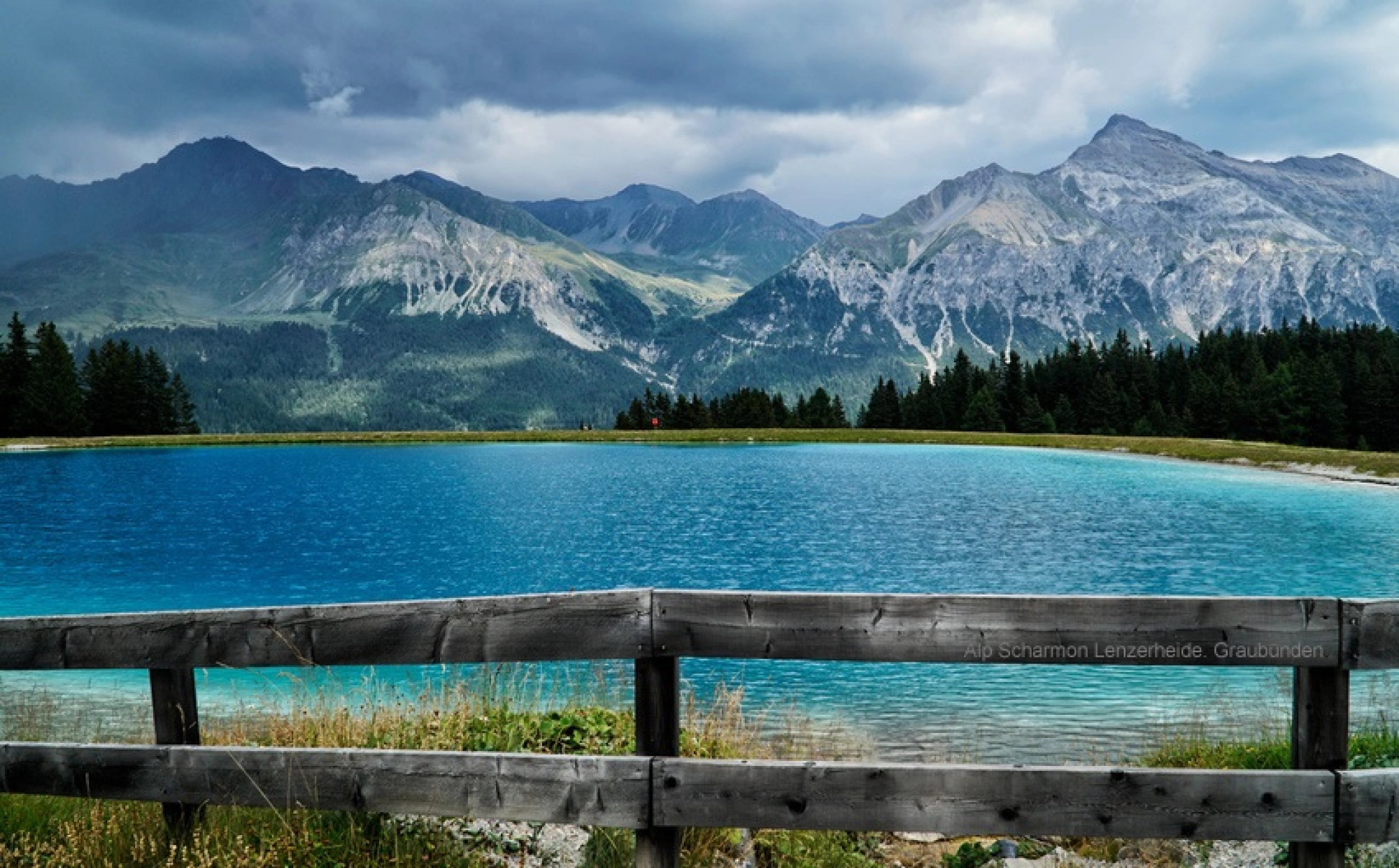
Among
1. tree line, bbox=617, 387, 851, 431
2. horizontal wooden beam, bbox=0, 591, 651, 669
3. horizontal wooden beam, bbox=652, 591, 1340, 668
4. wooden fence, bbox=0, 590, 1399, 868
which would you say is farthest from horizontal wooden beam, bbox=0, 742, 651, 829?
tree line, bbox=617, 387, 851, 431

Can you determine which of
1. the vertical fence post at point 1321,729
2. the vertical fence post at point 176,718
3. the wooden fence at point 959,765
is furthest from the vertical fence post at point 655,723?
the vertical fence post at point 1321,729

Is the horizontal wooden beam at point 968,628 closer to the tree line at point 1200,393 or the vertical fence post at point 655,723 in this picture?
the vertical fence post at point 655,723

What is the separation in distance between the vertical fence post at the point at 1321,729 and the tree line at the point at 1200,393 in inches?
4867

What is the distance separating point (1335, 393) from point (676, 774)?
131354 millimetres

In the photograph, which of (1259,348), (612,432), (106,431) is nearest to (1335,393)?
(1259,348)

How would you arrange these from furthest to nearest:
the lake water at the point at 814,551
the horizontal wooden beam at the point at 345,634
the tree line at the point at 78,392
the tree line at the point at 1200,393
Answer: the tree line at the point at 78,392, the tree line at the point at 1200,393, the lake water at the point at 814,551, the horizontal wooden beam at the point at 345,634

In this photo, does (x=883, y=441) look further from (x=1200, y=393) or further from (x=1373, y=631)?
(x=1373, y=631)

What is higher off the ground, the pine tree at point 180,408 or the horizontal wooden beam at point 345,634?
the pine tree at point 180,408

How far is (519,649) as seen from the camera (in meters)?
5.66

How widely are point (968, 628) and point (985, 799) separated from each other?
99 cm

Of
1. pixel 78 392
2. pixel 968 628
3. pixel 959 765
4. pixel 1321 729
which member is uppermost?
pixel 78 392

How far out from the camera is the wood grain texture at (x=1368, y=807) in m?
5.27

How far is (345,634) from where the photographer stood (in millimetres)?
5832

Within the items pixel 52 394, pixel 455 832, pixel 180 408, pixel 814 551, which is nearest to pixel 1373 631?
pixel 455 832
